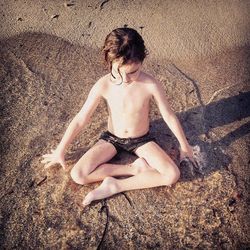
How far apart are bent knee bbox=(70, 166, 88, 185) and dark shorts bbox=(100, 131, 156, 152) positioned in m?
0.39

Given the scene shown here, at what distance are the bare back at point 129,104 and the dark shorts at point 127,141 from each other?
0.12 ft

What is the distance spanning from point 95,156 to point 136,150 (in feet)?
1.14

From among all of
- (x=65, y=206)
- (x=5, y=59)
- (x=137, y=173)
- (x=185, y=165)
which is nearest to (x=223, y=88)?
(x=185, y=165)

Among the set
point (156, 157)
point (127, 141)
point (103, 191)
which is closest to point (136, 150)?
point (127, 141)

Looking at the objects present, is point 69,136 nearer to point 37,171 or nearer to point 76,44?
point 37,171

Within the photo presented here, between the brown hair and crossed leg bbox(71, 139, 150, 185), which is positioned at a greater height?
the brown hair

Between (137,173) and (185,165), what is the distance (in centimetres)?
44

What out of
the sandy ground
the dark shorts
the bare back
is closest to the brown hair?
the bare back

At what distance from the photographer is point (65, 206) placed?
2689 millimetres

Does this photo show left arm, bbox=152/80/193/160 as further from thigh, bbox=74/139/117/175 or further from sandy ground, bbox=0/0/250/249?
thigh, bbox=74/139/117/175

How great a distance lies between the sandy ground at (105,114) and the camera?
2553mm

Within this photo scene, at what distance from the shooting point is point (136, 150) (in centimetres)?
297

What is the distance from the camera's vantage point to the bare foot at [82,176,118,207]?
2.68 metres

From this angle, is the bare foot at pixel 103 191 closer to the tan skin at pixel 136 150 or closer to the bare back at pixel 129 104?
the tan skin at pixel 136 150
